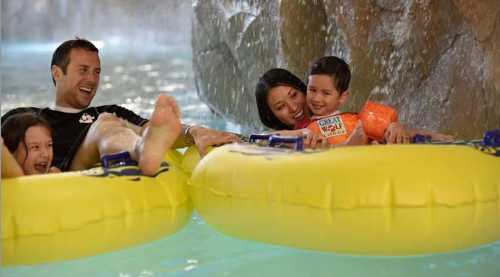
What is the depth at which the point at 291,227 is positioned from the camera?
1949 mm

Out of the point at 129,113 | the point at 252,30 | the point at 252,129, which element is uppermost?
the point at 252,30

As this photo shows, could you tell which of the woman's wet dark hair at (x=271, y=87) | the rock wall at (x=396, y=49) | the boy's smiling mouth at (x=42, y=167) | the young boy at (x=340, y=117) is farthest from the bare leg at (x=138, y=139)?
the rock wall at (x=396, y=49)

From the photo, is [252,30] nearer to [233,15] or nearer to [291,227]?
[233,15]

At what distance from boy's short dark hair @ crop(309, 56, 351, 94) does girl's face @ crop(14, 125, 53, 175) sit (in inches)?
37.6

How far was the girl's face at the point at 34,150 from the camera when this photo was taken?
211cm

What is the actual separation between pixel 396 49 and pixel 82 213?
2167 mm

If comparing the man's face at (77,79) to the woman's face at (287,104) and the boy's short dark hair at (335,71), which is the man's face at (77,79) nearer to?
the woman's face at (287,104)

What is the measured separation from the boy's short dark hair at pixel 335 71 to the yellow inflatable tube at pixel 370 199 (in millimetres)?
531

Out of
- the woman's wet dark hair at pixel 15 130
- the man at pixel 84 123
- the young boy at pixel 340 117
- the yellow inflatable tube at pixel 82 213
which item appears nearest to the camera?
the yellow inflatable tube at pixel 82 213

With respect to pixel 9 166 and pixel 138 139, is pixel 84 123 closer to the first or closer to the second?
pixel 138 139

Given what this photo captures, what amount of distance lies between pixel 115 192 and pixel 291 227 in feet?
1.61

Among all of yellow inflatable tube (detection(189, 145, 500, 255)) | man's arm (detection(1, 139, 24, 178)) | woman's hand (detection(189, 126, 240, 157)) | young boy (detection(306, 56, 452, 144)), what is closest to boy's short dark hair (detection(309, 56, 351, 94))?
young boy (detection(306, 56, 452, 144))

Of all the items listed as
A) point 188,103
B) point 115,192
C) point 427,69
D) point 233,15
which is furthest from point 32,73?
point 115,192

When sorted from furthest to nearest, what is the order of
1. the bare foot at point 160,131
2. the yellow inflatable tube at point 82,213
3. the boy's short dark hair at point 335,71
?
1. the boy's short dark hair at point 335,71
2. the bare foot at point 160,131
3. the yellow inflatable tube at point 82,213
